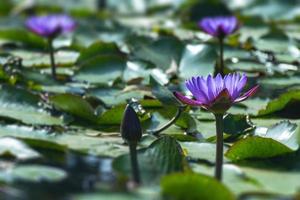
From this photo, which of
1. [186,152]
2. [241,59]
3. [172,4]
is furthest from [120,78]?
[172,4]

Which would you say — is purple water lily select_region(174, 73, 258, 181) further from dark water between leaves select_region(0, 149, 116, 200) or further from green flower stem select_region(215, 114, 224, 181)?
dark water between leaves select_region(0, 149, 116, 200)

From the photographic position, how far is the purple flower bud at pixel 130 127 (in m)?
2.21

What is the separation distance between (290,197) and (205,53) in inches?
67.0

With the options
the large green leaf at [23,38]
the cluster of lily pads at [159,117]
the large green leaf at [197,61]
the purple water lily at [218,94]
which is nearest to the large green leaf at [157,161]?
the cluster of lily pads at [159,117]

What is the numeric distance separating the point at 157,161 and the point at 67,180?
25 centimetres

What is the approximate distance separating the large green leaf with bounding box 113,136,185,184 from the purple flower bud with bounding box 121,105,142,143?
5cm

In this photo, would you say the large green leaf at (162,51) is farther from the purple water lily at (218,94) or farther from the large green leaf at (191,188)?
the large green leaf at (191,188)

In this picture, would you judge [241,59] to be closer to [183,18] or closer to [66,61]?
[66,61]

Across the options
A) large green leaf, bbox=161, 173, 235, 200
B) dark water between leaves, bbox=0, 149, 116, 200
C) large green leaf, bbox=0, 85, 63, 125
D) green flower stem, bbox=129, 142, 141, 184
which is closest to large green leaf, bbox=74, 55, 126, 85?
large green leaf, bbox=0, 85, 63, 125

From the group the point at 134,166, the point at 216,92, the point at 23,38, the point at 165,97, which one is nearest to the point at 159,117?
the point at 165,97

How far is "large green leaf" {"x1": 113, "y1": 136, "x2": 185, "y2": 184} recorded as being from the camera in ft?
6.65

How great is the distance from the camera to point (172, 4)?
5.77 m

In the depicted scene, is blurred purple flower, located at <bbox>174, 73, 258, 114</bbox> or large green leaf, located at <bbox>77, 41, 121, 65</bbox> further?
large green leaf, located at <bbox>77, 41, 121, 65</bbox>

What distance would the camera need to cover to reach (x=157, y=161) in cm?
212
